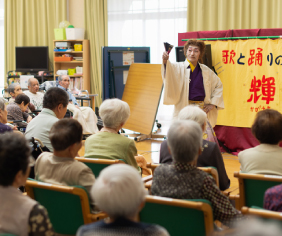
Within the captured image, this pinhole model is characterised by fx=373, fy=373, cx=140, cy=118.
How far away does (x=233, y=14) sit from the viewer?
732 centimetres

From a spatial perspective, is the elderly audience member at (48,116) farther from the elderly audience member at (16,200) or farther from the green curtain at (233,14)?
the green curtain at (233,14)

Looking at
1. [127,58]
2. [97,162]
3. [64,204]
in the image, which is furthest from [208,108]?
[127,58]

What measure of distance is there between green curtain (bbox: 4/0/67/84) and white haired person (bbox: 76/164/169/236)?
8220 millimetres

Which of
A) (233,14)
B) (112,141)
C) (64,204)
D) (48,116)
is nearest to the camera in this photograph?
(64,204)

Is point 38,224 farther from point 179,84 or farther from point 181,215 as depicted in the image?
point 179,84

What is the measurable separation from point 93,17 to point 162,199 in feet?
24.9

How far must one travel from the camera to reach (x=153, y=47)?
8289 mm

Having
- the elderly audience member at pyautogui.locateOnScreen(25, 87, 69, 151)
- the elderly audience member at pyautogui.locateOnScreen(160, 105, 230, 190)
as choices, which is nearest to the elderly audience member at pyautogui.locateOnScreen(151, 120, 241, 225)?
the elderly audience member at pyautogui.locateOnScreen(160, 105, 230, 190)

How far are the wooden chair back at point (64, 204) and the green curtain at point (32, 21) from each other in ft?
24.7

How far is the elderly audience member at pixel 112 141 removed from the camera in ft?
7.64

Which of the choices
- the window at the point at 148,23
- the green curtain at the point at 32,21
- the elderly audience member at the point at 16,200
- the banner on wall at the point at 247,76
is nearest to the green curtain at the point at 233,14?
the window at the point at 148,23

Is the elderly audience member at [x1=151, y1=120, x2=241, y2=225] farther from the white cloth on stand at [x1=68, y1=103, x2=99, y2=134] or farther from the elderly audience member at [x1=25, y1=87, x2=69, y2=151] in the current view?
the white cloth on stand at [x1=68, y1=103, x2=99, y2=134]

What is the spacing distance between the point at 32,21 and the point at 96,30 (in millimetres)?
1702

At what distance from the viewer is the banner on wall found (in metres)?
4.68
